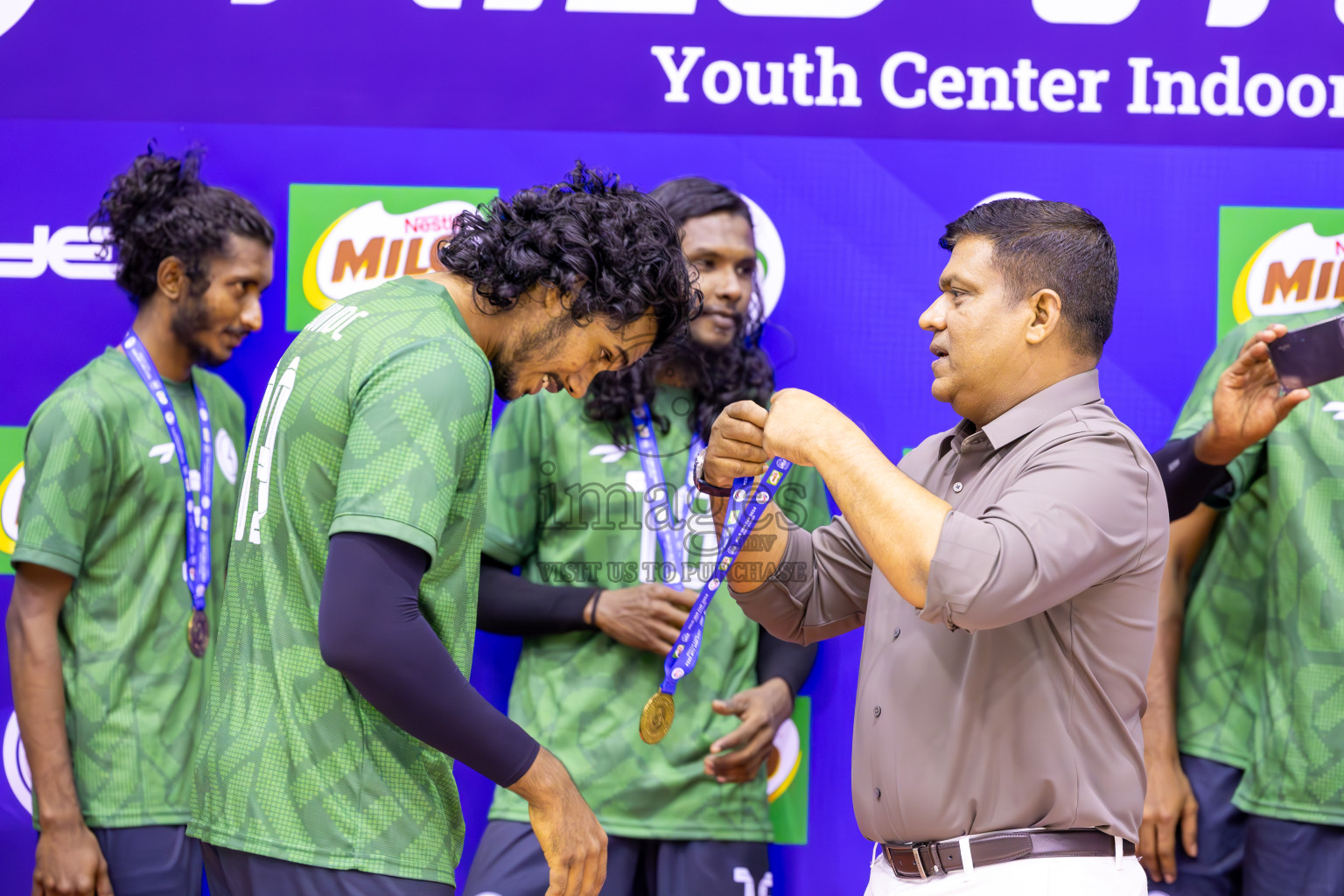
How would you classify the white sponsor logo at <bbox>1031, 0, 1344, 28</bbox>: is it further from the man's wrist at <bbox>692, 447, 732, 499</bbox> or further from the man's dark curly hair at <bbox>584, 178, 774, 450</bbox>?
the man's wrist at <bbox>692, 447, 732, 499</bbox>

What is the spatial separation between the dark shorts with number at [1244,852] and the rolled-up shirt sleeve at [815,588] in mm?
1200

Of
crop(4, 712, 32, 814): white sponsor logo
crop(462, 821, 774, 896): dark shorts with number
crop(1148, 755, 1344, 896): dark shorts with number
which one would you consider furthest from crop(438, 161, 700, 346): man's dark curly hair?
crop(4, 712, 32, 814): white sponsor logo

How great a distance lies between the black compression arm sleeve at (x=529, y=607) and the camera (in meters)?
2.70

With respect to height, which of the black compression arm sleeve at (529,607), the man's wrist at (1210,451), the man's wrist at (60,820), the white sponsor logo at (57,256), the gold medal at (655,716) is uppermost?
the white sponsor logo at (57,256)

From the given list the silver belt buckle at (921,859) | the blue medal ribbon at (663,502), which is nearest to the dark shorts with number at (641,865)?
the blue medal ribbon at (663,502)

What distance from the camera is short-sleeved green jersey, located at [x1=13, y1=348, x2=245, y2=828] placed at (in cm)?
259

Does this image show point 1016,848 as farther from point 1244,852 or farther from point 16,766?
point 16,766

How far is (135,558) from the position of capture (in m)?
2.68

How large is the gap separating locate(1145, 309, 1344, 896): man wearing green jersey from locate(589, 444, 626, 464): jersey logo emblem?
1346 millimetres

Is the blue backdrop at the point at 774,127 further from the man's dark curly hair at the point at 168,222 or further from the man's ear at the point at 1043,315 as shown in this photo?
the man's ear at the point at 1043,315

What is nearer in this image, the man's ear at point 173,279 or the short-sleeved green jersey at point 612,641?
the short-sleeved green jersey at point 612,641

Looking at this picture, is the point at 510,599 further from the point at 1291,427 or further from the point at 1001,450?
the point at 1291,427

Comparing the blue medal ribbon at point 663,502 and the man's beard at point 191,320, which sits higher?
the man's beard at point 191,320

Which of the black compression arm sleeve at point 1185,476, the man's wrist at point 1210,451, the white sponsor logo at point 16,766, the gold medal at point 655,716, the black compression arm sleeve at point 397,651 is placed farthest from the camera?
the white sponsor logo at point 16,766
